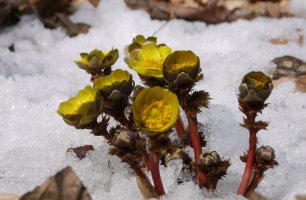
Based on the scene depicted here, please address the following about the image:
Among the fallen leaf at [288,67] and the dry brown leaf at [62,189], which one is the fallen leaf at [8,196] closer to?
the dry brown leaf at [62,189]

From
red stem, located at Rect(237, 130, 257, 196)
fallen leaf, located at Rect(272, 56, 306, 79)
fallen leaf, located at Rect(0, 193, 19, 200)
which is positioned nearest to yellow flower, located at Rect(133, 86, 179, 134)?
red stem, located at Rect(237, 130, 257, 196)

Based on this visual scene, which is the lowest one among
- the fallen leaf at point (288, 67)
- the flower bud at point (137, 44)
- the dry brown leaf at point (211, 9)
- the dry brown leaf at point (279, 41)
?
the dry brown leaf at point (211, 9)

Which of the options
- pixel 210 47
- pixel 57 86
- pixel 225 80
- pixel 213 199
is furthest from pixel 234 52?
pixel 213 199

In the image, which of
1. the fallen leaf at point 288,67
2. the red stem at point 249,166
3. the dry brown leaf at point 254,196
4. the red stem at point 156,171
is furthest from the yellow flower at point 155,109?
the fallen leaf at point 288,67

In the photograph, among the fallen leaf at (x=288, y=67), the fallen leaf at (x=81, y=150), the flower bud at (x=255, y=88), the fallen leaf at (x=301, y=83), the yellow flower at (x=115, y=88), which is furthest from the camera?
the fallen leaf at (x=288, y=67)

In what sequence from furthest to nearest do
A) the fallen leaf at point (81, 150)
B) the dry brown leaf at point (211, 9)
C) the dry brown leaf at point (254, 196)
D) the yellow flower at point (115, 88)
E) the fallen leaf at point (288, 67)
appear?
the dry brown leaf at point (211, 9), the fallen leaf at point (288, 67), the fallen leaf at point (81, 150), the dry brown leaf at point (254, 196), the yellow flower at point (115, 88)

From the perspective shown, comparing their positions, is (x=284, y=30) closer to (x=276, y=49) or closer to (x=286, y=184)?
(x=276, y=49)
